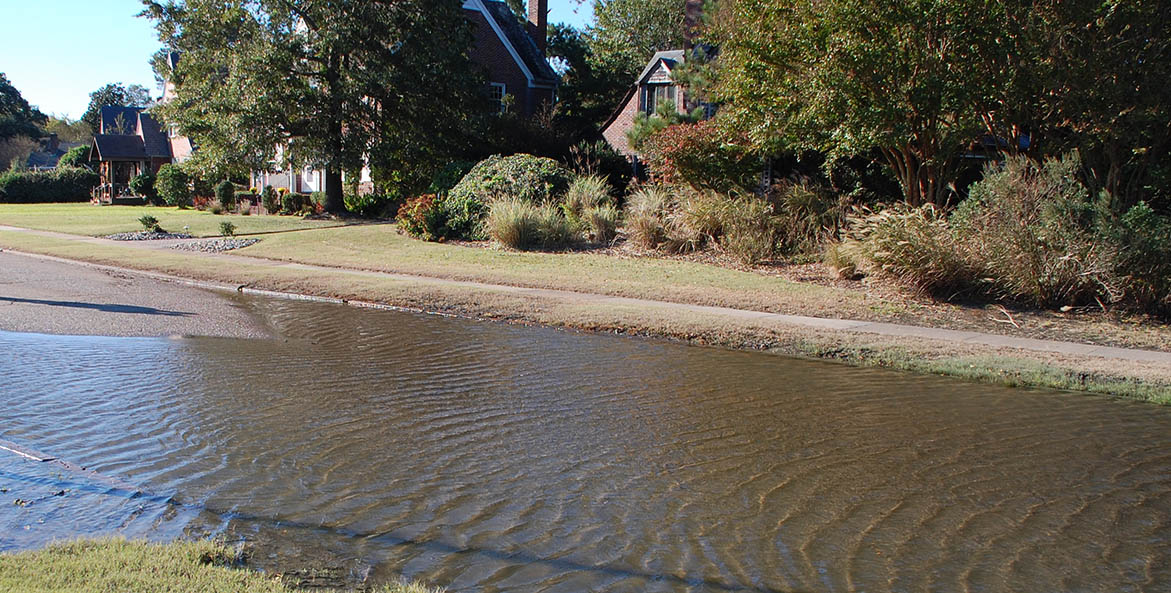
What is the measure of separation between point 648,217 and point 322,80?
1552 centimetres

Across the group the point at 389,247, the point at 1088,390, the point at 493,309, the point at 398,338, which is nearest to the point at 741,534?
the point at 1088,390

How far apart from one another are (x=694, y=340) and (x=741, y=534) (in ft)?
21.8

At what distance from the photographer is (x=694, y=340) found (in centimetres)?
1220

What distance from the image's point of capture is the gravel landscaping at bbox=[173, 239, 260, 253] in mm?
23453

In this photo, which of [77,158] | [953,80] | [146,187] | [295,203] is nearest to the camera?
[953,80]

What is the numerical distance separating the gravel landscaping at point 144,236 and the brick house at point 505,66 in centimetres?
1218

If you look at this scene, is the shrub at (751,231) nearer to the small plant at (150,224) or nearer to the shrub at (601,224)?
the shrub at (601,224)

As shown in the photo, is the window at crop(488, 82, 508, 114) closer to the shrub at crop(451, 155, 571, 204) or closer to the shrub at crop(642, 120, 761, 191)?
the shrub at crop(451, 155, 571, 204)

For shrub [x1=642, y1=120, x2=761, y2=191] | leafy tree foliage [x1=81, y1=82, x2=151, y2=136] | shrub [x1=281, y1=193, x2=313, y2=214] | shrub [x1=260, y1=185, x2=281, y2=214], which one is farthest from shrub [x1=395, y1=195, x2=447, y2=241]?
leafy tree foliage [x1=81, y1=82, x2=151, y2=136]

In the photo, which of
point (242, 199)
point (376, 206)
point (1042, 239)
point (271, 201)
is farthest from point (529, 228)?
point (242, 199)

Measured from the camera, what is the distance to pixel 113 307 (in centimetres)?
1366

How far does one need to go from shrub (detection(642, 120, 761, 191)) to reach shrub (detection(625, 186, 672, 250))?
80cm

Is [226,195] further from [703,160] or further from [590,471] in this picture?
[590,471]

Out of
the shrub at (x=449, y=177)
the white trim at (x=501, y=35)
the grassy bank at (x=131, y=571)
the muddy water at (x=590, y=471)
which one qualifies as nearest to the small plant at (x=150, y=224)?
the shrub at (x=449, y=177)
